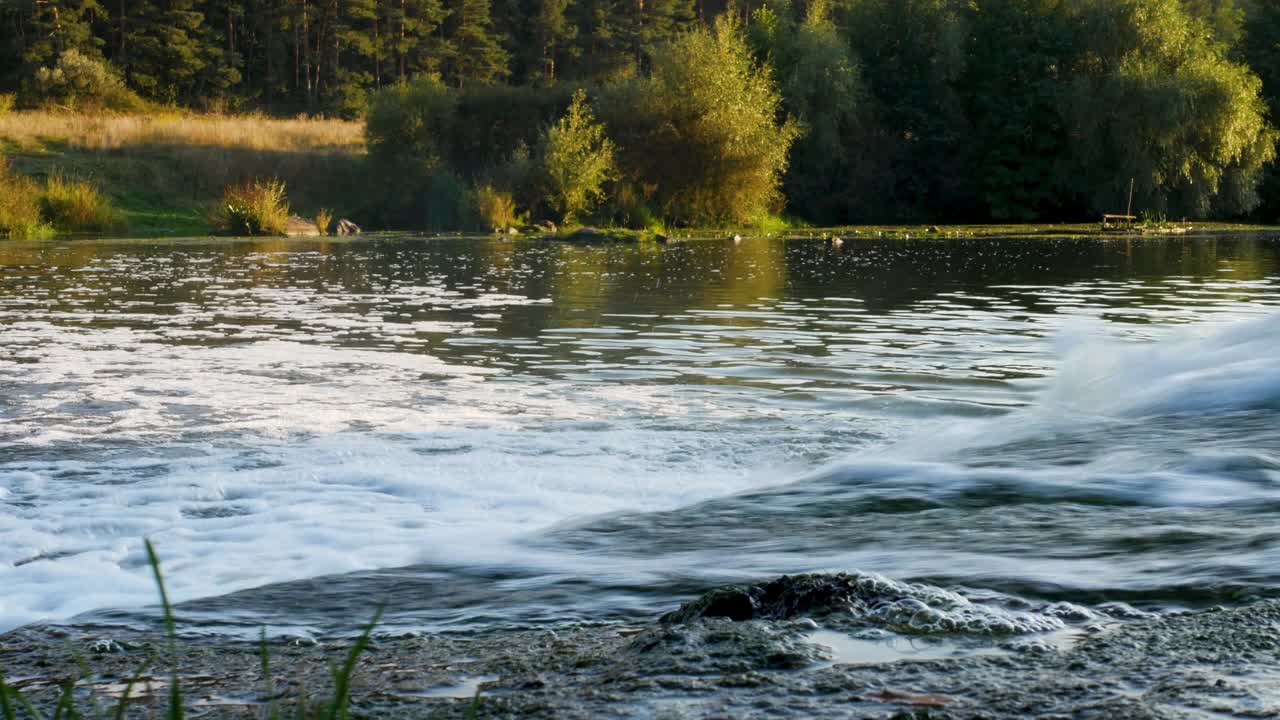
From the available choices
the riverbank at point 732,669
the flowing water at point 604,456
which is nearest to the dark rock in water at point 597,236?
the flowing water at point 604,456

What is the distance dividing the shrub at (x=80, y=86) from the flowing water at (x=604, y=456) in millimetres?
40432

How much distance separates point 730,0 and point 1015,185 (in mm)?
35482

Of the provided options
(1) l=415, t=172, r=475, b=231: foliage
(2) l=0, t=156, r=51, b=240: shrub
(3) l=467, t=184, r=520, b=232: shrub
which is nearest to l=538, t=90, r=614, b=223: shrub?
(3) l=467, t=184, r=520, b=232: shrub

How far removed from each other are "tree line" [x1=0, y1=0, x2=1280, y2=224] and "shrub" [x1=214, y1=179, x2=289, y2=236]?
4.72 metres

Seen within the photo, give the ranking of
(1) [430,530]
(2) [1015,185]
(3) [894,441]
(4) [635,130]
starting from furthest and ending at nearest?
(2) [1015,185], (4) [635,130], (3) [894,441], (1) [430,530]

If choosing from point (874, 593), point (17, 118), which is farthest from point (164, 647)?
point (17, 118)

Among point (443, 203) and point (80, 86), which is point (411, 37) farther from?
point (443, 203)

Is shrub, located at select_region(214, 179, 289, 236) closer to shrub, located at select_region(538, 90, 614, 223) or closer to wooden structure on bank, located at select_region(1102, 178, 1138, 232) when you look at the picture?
shrub, located at select_region(538, 90, 614, 223)

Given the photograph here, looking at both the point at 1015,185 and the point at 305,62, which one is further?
the point at 305,62

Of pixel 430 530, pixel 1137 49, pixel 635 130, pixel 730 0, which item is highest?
pixel 730 0

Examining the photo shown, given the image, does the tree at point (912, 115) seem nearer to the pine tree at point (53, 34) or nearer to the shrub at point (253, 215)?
the shrub at point (253, 215)

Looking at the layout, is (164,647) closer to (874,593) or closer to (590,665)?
(590,665)

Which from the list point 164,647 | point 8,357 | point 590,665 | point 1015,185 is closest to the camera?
point 590,665

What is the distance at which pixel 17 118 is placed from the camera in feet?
117
